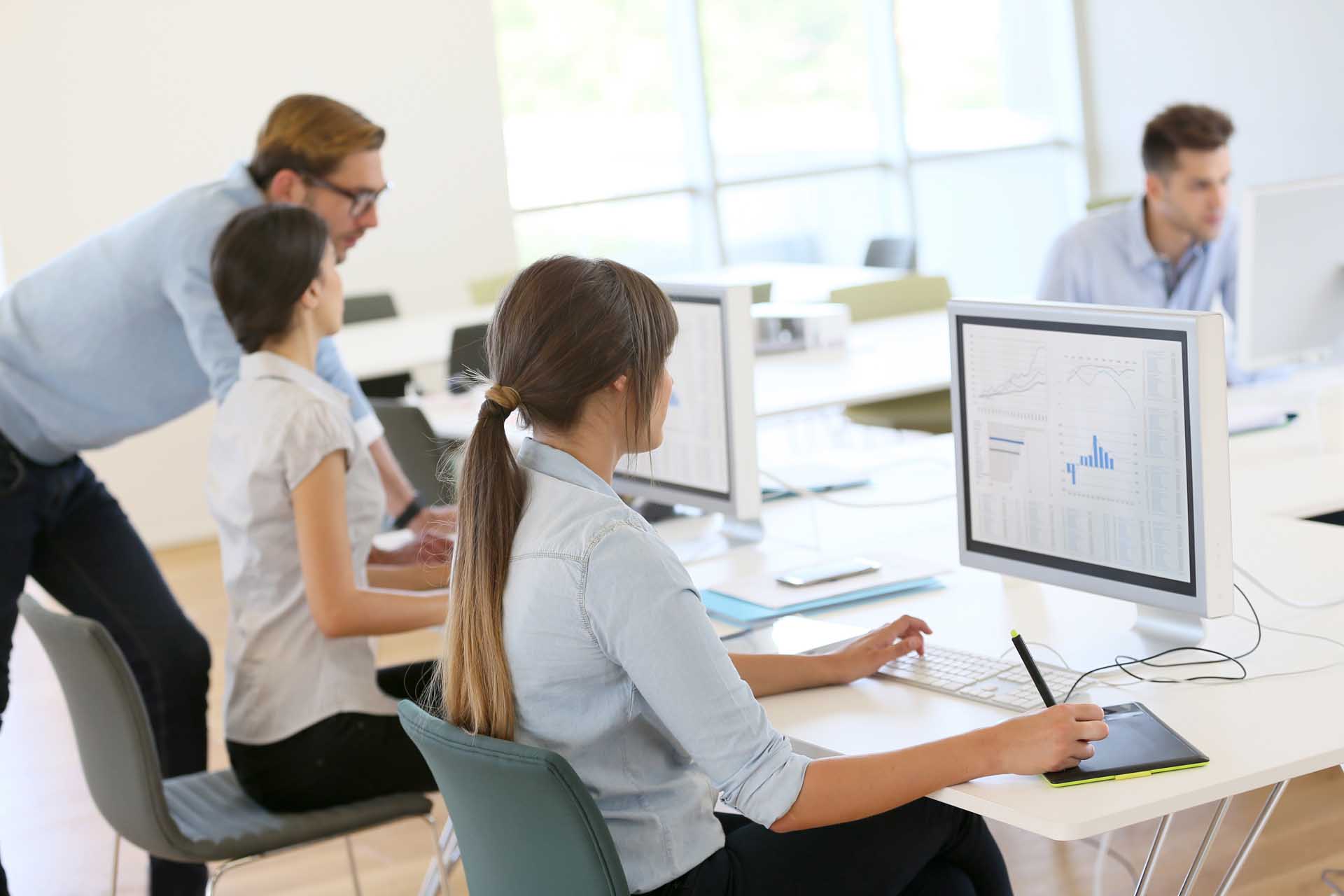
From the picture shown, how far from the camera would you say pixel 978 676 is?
→ 1.65 metres

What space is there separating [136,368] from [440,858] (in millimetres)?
1028

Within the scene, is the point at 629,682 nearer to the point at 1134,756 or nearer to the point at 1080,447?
the point at 1134,756

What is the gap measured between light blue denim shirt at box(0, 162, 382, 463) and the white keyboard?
48.4 inches

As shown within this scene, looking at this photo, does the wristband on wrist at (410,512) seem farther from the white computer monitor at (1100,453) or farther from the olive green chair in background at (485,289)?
the olive green chair in background at (485,289)

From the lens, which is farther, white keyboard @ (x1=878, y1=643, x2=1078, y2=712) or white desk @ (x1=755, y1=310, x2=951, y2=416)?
white desk @ (x1=755, y1=310, x2=951, y2=416)

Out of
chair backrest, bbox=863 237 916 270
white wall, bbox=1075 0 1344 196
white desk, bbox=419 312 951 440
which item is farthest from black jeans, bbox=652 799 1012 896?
white wall, bbox=1075 0 1344 196

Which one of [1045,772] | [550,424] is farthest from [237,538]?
[1045,772]

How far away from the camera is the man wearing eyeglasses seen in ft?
7.84

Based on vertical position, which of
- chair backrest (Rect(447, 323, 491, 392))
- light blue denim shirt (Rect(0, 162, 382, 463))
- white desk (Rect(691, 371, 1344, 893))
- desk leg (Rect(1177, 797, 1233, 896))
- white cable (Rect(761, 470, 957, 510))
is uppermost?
light blue denim shirt (Rect(0, 162, 382, 463))

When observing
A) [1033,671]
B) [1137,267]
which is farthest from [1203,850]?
[1137,267]

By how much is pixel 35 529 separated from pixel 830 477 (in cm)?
140

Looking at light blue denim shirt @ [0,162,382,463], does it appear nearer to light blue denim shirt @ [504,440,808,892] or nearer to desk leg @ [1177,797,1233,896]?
light blue denim shirt @ [504,440,808,892]

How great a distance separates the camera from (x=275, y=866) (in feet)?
9.80

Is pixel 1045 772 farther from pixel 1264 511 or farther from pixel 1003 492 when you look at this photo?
pixel 1264 511
